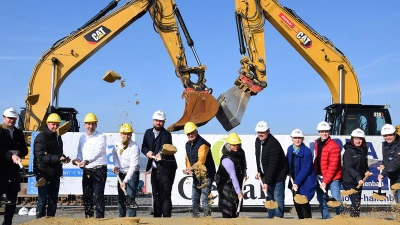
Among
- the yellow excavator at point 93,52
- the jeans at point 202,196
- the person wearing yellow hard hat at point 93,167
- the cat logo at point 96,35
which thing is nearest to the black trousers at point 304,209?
the jeans at point 202,196

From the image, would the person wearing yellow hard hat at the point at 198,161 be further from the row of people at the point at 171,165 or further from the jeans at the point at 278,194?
the jeans at the point at 278,194

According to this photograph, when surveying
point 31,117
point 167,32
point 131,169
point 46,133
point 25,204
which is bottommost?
point 25,204

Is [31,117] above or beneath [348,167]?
above

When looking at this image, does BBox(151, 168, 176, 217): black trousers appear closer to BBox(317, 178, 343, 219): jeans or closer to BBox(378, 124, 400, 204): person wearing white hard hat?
BBox(317, 178, 343, 219): jeans

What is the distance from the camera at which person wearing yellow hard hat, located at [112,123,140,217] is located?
26.2ft

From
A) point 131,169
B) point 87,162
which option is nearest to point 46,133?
point 87,162

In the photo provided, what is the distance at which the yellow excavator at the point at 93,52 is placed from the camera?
1388 centimetres

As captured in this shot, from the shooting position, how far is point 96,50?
14.4 meters

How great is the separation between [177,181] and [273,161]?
460 cm

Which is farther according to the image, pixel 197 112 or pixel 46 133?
pixel 197 112

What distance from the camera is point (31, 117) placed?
1363 centimetres

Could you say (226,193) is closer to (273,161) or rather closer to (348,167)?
(273,161)

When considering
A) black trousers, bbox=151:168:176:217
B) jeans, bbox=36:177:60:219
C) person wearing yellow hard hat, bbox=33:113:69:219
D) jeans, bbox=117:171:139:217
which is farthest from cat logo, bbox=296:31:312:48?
jeans, bbox=36:177:60:219

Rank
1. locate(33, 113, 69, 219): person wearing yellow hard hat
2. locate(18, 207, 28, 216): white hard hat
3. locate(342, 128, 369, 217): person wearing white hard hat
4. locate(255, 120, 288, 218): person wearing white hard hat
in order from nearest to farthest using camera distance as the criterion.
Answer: locate(33, 113, 69, 219): person wearing yellow hard hat < locate(255, 120, 288, 218): person wearing white hard hat < locate(342, 128, 369, 217): person wearing white hard hat < locate(18, 207, 28, 216): white hard hat
